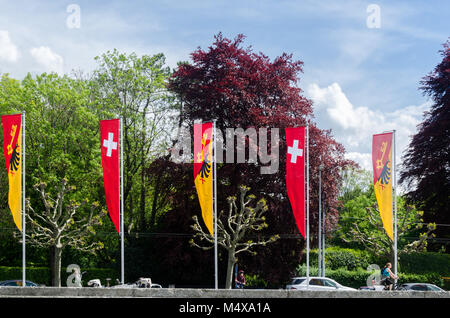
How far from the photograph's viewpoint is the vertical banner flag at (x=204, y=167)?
31672mm

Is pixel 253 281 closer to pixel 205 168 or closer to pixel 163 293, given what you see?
pixel 205 168

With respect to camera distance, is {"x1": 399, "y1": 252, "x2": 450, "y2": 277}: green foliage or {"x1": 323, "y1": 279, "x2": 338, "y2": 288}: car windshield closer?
{"x1": 323, "y1": 279, "x2": 338, "y2": 288}: car windshield

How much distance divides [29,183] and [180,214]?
12469 millimetres

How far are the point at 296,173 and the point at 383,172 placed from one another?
4.25 meters

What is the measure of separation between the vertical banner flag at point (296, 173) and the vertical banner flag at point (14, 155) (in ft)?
44.0

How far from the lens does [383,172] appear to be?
1184 inches

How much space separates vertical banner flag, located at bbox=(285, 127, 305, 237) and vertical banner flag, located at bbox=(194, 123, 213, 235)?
418 centimetres

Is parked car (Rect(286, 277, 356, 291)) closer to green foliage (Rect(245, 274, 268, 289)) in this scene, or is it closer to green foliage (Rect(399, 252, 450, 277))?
green foliage (Rect(245, 274, 268, 289))

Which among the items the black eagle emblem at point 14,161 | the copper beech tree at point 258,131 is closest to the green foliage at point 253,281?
the copper beech tree at point 258,131

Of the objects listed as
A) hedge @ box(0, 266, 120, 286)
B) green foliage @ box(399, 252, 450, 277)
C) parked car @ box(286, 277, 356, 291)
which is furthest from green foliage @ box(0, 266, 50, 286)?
green foliage @ box(399, 252, 450, 277)

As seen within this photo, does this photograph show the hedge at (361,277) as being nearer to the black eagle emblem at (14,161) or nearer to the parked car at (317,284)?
the parked car at (317,284)

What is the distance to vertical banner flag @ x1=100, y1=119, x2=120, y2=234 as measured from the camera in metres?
30.2
